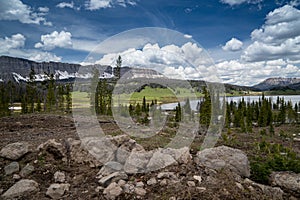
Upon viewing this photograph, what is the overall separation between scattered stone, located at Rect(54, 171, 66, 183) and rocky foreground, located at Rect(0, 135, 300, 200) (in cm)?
4

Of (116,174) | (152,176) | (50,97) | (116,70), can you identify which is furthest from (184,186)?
(50,97)

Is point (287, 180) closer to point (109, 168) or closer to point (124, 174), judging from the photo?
point (124, 174)

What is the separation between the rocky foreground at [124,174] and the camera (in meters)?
7.87

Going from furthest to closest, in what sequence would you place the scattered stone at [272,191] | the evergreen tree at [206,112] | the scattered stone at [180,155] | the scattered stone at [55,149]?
the evergreen tree at [206,112] → the scattered stone at [55,149] → the scattered stone at [180,155] → the scattered stone at [272,191]

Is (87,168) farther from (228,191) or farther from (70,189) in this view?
(228,191)

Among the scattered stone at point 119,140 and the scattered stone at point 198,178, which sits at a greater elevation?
the scattered stone at point 119,140

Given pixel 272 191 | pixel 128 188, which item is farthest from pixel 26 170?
pixel 272 191

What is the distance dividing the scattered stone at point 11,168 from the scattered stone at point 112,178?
12.4 feet

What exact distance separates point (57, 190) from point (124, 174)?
2.34 metres

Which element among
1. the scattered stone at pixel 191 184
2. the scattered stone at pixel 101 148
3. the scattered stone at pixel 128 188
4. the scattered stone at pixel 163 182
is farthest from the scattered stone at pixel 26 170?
the scattered stone at pixel 191 184

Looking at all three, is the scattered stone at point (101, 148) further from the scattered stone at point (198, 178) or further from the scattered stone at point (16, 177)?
the scattered stone at point (198, 178)

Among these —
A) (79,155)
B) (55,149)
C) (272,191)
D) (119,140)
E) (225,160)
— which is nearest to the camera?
(272,191)

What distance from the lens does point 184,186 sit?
794 cm

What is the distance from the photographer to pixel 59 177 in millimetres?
9117
